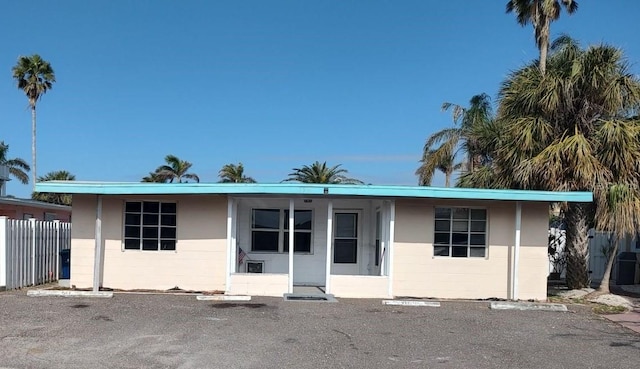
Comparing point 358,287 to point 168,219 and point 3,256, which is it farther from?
point 3,256

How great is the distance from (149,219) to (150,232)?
1.03 feet

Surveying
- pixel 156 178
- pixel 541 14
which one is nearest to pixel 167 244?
pixel 541 14

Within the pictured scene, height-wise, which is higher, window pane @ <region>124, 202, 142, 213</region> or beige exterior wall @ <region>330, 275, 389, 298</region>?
window pane @ <region>124, 202, 142, 213</region>

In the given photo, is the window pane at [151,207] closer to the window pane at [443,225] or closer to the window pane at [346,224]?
the window pane at [346,224]

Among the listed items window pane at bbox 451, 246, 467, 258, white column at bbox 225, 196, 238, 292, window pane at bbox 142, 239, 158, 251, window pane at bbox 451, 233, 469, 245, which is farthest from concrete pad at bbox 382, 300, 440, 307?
window pane at bbox 142, 239, 158, 251

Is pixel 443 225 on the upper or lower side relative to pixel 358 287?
upper

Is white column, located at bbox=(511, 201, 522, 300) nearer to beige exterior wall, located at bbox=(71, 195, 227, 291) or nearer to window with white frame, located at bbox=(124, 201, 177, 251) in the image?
beige exterior wall, located at bbox=(71, 195, 227, 291)

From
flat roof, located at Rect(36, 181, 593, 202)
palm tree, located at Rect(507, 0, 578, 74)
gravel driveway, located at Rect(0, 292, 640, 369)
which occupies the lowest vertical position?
gravel driveway, located at Rect(0, 292, 640, 369)

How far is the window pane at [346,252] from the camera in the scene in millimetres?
15164

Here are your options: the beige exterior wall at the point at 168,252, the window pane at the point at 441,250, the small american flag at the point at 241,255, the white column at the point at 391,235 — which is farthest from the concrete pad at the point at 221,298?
the window pane at the point at 441,250

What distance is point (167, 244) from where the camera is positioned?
13328 mm

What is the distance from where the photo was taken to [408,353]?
7.70 m

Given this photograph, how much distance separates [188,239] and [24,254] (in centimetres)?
400

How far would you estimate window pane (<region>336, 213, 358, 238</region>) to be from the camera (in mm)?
15211
